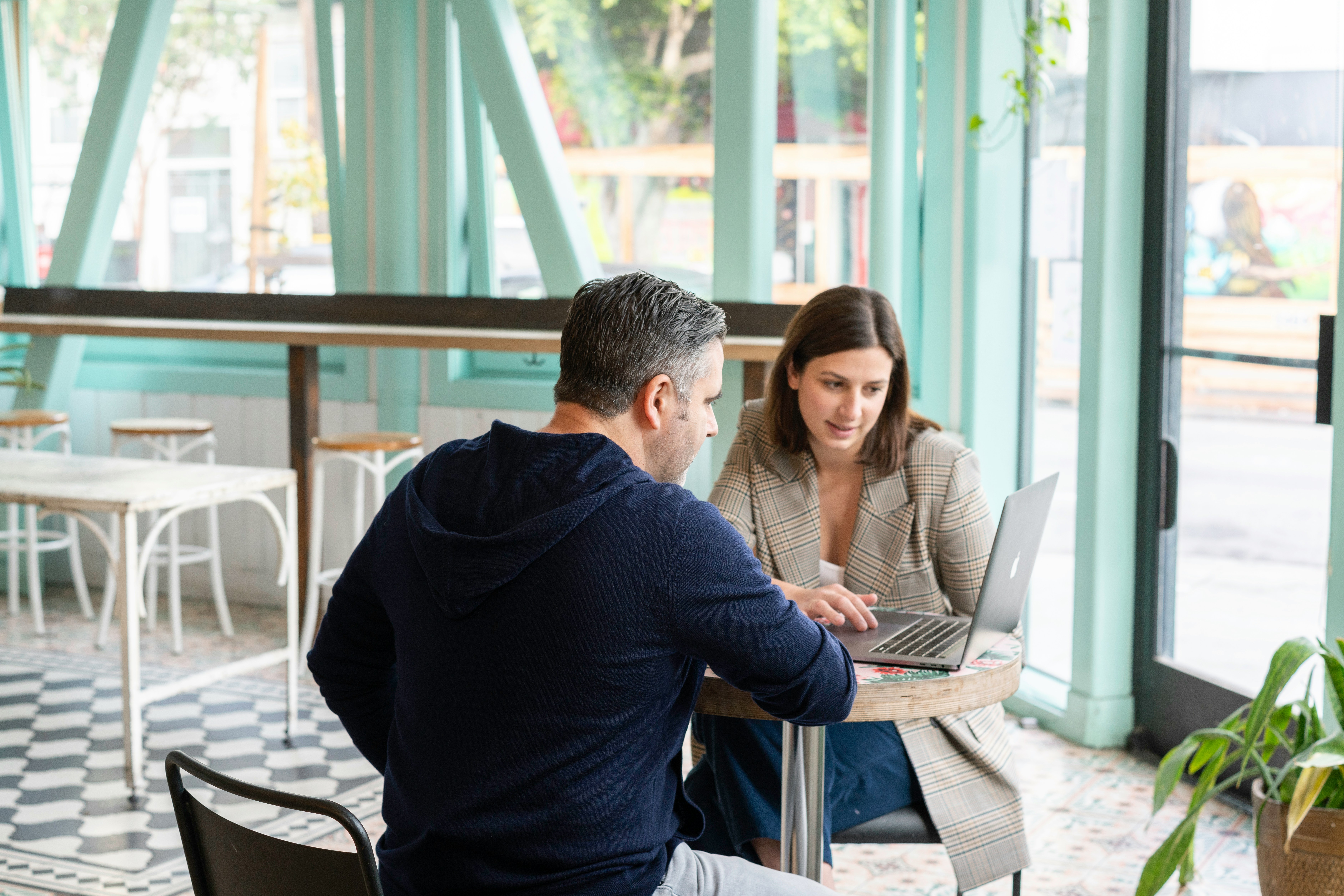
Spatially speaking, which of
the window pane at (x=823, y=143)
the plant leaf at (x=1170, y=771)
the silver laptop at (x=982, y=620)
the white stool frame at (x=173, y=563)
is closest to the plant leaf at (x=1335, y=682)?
the plant leaf at (x=1170, y=771)

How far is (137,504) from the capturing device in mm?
3361

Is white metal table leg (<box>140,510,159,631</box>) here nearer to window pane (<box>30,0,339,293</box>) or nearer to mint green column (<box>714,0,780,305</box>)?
window pane (<box>30,0,339,293</box>)

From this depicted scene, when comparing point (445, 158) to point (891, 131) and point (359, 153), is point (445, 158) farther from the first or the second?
point (891, 131)

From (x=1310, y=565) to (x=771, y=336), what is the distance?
1.75 metres

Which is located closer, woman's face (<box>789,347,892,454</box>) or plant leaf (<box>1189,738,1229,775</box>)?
woman's face (<box>789,347,892,454</box>)

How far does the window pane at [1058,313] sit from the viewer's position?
13.2 ft

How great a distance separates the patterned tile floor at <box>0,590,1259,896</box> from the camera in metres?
2.97

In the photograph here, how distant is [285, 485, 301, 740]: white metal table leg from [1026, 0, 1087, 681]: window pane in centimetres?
231

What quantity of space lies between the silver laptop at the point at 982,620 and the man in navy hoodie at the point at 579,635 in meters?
0.33

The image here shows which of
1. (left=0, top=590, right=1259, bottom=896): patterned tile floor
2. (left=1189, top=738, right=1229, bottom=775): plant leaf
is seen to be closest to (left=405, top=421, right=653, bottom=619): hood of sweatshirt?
(left=1189, top=738, right=1229, bottom=775): plant leaf

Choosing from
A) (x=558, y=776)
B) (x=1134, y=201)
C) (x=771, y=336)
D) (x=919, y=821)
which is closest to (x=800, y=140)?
(x=771, y=336)

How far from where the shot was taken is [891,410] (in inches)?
99.8

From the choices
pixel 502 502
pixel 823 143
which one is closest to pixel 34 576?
pixel 823 143

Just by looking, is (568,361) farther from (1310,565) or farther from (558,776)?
(1310,565)
